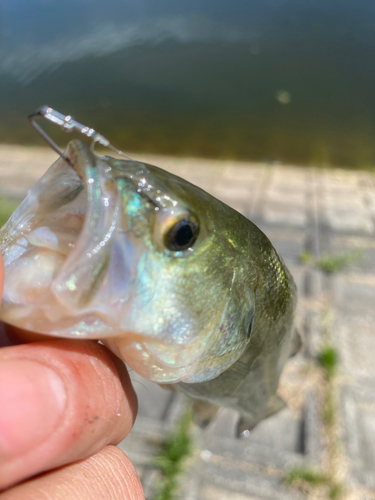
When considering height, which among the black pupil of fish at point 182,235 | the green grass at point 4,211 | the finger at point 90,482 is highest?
the black pupil of fish at point 182,235

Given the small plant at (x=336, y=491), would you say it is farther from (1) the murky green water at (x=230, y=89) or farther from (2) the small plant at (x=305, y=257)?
(1) the murky green water at (x=230, y=89)

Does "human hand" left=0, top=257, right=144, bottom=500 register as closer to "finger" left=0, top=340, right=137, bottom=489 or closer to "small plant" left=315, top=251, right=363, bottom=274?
"finger" left=0, top=340, right=137, bottom=489

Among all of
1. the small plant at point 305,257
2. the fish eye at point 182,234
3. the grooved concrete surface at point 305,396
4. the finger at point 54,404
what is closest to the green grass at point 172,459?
the grooved concrete surface at point 305,396

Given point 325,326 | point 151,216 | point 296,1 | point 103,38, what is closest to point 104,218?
point 151,216

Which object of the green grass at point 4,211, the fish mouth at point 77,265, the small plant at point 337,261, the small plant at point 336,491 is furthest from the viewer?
the small plant at point 337,261

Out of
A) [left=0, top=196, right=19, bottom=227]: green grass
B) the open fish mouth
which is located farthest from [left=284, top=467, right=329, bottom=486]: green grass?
[left=0, top=196, right=19, bottom=227]: green grass

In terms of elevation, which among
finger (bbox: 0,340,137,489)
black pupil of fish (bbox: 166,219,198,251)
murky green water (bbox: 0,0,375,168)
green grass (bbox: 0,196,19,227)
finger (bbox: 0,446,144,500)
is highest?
black pupil of fish (bbox: 166,219,198,251)
